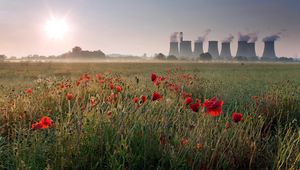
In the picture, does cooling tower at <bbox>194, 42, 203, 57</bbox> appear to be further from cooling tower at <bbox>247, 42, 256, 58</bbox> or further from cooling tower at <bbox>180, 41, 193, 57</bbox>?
cooling tower at <bbox>247, 42, 256, 58</bbox>

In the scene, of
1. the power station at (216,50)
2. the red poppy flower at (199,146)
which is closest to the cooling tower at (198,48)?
the power station at (216,50)

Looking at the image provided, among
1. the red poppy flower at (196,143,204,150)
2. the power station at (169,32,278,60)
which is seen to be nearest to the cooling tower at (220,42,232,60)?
the power station at (169,32,278,60)

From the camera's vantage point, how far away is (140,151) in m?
3.05

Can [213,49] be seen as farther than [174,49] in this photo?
No

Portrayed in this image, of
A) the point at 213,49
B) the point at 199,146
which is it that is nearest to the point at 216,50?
the point at 213,49

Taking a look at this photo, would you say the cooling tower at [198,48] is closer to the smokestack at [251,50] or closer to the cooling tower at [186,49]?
the cooling tower at [186,49]

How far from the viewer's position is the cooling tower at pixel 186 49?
165 m

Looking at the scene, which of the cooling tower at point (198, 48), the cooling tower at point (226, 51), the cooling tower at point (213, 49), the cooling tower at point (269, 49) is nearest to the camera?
the cooling tower at point (269, 49)

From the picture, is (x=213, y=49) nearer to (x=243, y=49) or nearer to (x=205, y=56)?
(x=205, y=56)

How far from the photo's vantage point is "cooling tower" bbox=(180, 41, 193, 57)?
165425 mm

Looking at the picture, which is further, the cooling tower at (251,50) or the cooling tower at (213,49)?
the cooling tower at (251,50)

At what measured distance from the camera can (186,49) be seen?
16938cm

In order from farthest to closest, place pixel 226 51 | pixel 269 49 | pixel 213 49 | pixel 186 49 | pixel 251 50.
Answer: pixel 186 49 → pixel 226 51 → pixel 251 50 → pixel 213 49 → pixel 269 49

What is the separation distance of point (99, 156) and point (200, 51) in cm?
17115
